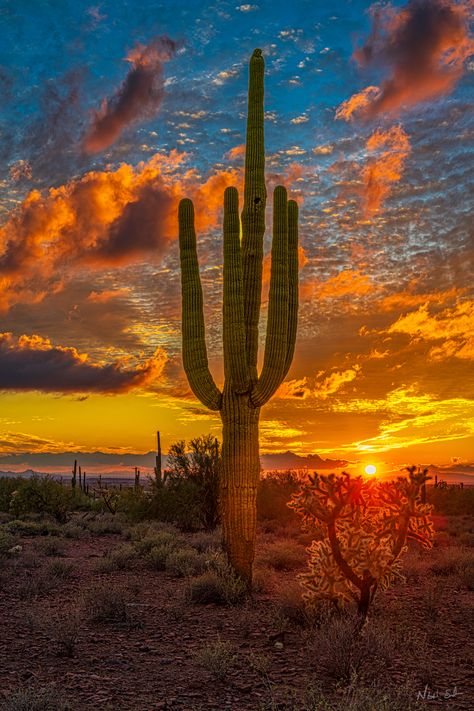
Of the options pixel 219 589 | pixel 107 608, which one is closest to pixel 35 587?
pixel 107 608

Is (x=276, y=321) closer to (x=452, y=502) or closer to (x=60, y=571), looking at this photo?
(x=60, y=571)

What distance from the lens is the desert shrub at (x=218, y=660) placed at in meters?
7.35

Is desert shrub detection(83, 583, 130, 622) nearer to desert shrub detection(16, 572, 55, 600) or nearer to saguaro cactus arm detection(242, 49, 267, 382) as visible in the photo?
desert shrub detection(16, 572, 55, 600)

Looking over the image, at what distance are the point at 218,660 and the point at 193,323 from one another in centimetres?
707

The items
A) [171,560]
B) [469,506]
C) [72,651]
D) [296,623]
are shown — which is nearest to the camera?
[72,651]

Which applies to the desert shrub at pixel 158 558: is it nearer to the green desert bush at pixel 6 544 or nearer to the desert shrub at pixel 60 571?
the desert shrub at pixel 60 571

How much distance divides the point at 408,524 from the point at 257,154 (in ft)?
26.6

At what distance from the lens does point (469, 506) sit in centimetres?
3519

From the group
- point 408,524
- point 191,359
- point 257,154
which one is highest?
point 257,154

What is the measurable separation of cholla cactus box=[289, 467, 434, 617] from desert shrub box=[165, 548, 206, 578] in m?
5.29

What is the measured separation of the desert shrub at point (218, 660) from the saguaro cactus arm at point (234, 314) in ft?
16.7

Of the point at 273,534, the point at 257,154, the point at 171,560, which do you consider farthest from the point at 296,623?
the point at 273,534

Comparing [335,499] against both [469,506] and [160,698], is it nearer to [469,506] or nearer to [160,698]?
[160,698]

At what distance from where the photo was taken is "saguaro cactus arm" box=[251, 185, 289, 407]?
478 inches
